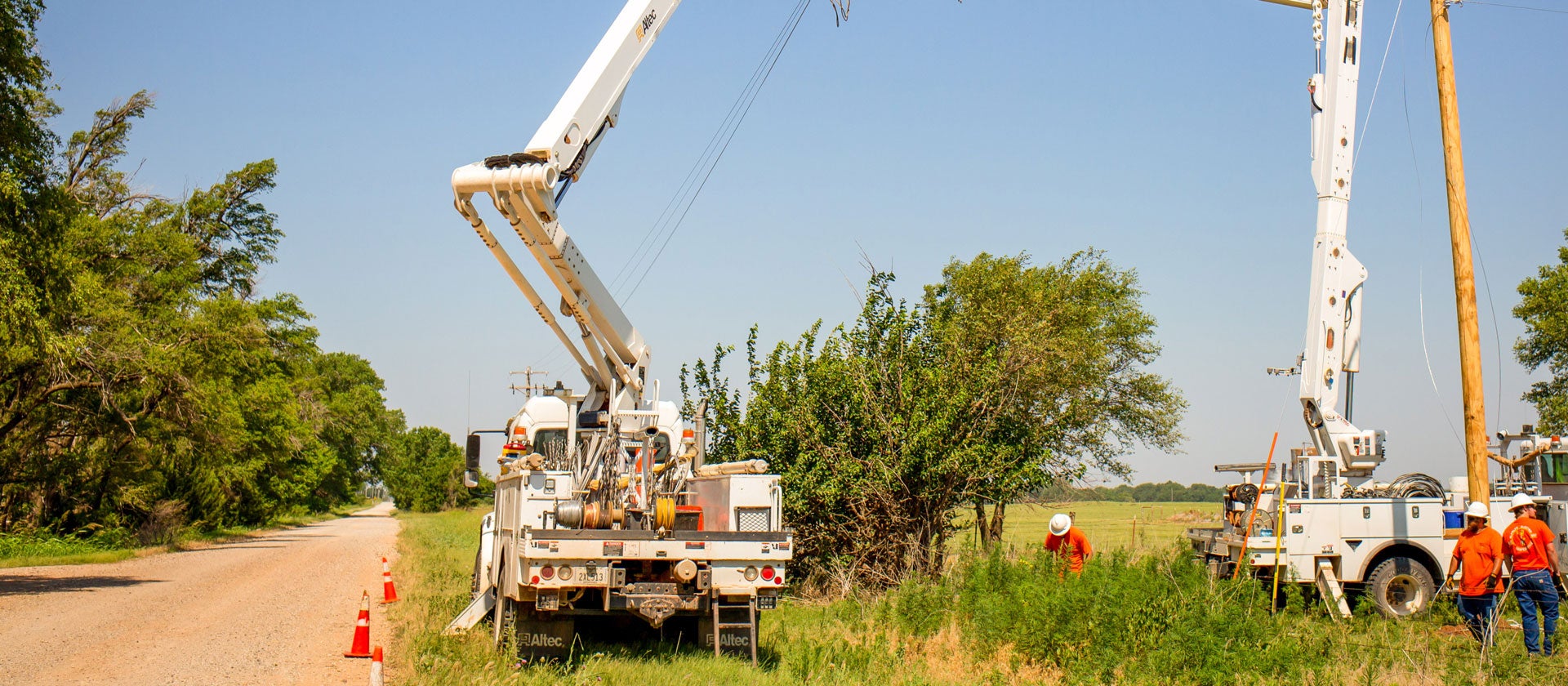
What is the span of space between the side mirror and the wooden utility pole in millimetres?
10448

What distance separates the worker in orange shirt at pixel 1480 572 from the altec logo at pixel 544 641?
8368 mm

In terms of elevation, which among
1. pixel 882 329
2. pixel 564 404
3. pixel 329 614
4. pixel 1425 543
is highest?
pixel 882 329

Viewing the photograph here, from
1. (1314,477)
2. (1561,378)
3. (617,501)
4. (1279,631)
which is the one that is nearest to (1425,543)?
(1314,477)

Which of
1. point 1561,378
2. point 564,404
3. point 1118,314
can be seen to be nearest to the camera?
point 564,404

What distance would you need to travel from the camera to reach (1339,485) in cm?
1518

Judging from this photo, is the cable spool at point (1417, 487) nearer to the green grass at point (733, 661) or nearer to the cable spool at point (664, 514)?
the green grass at point (733, 661)

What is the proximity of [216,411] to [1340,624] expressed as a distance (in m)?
25.6

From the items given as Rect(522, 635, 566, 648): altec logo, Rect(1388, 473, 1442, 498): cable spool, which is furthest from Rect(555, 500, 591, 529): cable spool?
Rect(1388, 473, 1442, 498): cable spool

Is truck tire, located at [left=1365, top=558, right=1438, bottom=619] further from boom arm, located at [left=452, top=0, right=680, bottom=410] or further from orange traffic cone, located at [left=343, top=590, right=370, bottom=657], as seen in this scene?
orange traffic cone, located at [left=343, top=590, right=370, bottom=657]

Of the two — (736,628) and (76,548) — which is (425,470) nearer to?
(76,548)

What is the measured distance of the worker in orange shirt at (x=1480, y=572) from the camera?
11.2m

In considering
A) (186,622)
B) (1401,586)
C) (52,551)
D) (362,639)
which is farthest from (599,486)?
→ (52,551)

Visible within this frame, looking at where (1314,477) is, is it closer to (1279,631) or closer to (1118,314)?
(1279,631)

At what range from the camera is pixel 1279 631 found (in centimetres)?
1072
